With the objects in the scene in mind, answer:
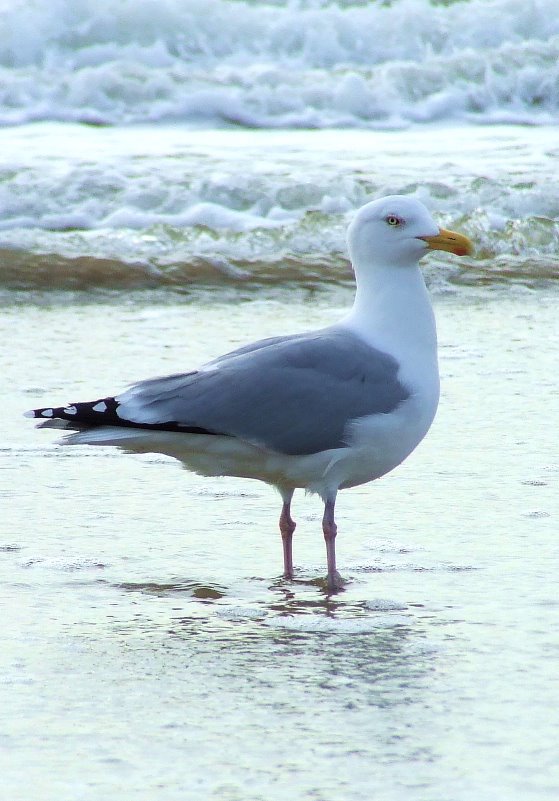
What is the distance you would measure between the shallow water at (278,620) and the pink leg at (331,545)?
0.18 ft

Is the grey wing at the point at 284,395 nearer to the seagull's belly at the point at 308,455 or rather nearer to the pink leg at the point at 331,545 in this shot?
the seagull's belly at the point at 308,455

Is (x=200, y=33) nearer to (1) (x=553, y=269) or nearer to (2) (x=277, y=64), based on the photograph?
(2) (x=277, y=64)

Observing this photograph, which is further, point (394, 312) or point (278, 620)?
point (394, 312)

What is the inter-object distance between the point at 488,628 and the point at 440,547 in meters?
0.65

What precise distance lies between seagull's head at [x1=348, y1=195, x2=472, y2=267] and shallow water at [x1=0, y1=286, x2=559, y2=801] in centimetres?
77

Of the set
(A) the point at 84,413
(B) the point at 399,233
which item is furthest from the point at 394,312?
(A) the point at 84,413

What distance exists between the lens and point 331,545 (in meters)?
3.83

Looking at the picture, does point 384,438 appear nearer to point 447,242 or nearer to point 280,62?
point 447,242

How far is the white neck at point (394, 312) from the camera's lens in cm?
405

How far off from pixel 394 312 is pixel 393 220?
28 centimetres

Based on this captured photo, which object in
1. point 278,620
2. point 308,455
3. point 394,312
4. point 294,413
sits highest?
point 394,312

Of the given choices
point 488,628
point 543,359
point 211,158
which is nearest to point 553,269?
point 543,359

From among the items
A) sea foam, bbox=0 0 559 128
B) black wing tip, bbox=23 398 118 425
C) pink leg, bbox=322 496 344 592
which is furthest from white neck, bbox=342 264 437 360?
sea foam, bbox=0 0 559 128

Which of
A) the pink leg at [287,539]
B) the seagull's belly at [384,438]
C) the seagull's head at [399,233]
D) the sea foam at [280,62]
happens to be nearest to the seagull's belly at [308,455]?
the seagull's belly at [384,438]
